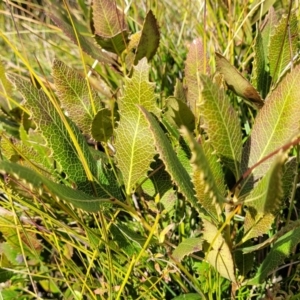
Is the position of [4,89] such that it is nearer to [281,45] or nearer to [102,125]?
[102,125]

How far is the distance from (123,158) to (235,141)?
0.16 meters

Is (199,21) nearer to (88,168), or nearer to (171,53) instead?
Answer: (171,53)

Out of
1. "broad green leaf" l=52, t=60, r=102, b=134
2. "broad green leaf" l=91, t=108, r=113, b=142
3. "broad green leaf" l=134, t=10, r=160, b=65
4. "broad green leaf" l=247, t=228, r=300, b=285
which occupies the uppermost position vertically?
"broad green leaf" l=134, t=10, r=160, b=65

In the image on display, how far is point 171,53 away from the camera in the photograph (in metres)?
1.17

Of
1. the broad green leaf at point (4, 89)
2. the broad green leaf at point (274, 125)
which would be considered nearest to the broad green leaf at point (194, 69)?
the broad green leaf at point (274, 125)

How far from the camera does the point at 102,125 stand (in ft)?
2.44

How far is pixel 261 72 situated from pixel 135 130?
0.85ft

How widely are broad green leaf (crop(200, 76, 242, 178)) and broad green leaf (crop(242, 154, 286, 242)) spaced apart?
0.06m

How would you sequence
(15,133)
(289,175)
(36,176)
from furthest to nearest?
(15,133)
(289,175)
(36,176)

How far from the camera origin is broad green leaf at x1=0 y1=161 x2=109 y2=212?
50cm

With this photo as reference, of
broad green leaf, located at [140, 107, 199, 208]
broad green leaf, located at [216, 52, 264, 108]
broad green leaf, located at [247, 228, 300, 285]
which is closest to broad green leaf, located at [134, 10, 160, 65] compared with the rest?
broad green leaf, located at [216, 52, 264, 108]

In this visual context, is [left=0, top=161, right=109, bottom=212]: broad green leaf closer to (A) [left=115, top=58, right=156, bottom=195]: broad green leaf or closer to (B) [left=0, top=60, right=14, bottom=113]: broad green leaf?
(A) [left=115, top=58, right=156, bottom=195]: broad green leaf

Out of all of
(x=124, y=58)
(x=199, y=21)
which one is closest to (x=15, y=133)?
(x=124, y=58)

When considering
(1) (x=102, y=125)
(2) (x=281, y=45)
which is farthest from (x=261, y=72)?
(1) (x=102, y=125)
